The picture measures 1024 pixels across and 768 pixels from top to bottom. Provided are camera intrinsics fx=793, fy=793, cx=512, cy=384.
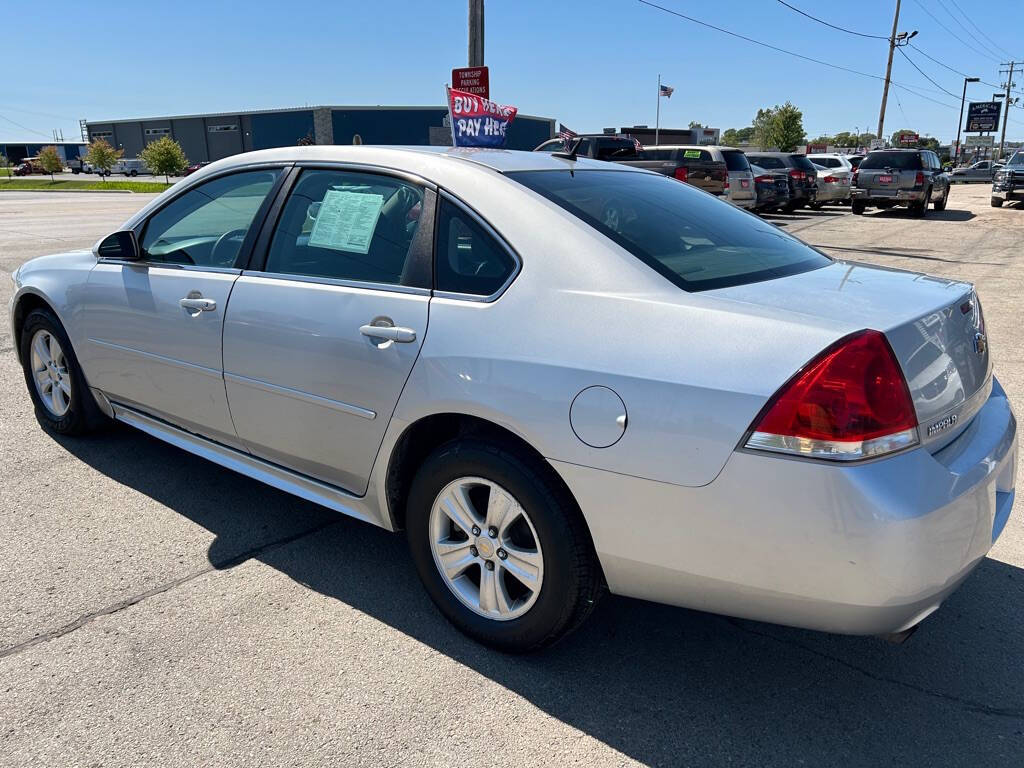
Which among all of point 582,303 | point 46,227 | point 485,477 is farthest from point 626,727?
point 46,227

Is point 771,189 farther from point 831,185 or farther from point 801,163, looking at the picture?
point 831,185

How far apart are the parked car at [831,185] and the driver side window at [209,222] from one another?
2557 centimetres

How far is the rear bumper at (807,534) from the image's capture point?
1944 mm

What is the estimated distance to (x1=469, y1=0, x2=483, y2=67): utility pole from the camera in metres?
12.4

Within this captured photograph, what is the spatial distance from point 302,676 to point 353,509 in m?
0.64

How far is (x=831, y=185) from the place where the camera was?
1081 inches

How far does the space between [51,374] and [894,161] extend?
81.1ft

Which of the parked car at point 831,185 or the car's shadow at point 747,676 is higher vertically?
the parked car at point 831,185

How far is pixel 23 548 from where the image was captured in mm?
3334

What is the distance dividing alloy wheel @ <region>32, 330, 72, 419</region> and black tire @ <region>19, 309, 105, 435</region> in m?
0.03

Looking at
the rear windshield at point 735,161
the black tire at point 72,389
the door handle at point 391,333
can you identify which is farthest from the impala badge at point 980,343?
the rear windshield at point 735,161

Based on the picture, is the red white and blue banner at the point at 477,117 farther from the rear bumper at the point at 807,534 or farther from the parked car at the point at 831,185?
the parked car at the point at 831,185

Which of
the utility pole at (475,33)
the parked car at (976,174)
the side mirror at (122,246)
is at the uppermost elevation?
the utility pole at (475,33)

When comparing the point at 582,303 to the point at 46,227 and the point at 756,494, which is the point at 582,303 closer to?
the point at 756,494
